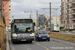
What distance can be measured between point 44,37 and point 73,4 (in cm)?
6655

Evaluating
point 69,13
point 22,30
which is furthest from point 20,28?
point 69,13

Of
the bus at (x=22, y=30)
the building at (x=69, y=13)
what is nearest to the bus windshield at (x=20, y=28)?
the bus at (x=22, y=30)

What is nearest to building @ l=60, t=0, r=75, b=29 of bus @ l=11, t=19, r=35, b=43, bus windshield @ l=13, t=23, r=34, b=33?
bus @ l=11, t=19, r=35, b=43

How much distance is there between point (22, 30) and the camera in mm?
18047

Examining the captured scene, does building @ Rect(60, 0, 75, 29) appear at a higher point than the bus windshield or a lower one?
higher

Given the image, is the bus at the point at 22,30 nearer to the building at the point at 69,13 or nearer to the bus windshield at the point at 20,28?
the bus windshield at the point at 20,28

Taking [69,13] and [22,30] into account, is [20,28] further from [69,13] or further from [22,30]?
[69,13]

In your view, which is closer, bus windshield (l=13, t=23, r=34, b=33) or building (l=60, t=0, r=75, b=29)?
bus windshield (l=13, t=23, r=34, b=33)

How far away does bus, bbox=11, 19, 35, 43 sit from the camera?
18000 millimetres

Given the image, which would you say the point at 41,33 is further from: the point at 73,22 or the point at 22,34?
the point at 73,22

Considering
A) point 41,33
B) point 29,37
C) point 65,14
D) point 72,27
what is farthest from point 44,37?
point 65,14

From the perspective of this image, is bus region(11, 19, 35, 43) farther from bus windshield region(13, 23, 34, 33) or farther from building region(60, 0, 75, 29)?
building region(60, 0, 75, 29)

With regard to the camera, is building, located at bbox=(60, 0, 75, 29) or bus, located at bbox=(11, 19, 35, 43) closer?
bus, located at bbox=(11, 19, 35, 43)

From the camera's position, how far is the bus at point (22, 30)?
59.1 ft
